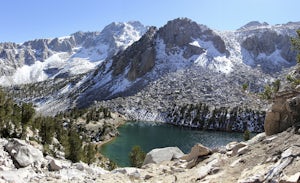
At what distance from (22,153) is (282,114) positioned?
15824mm

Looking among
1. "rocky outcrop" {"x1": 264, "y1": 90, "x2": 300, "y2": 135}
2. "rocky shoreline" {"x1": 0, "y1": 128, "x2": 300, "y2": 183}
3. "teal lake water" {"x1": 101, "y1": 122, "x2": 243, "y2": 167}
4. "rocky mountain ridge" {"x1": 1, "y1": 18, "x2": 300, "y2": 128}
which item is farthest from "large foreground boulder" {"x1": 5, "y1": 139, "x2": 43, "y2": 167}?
"rocky mountain ridge" {"x1": 1, "y1": 18, "x2": 300, "y2": 128}

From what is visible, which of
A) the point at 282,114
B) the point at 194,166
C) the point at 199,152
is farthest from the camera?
the point at 199,152

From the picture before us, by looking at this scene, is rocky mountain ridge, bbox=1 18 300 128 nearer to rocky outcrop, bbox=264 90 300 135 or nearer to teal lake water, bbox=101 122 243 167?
teal lake water, bbox=101 122 243 167

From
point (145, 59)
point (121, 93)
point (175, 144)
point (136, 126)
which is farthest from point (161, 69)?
point (175, 144)

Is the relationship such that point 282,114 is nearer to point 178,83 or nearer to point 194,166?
point 194,166

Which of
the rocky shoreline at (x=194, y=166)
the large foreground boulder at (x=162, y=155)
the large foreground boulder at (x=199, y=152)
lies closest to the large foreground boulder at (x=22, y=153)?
the rocky shoreline at (x=194, y=166)

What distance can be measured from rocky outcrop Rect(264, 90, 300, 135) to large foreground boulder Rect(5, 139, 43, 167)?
46.8 feet

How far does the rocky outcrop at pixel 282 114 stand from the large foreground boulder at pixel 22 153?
1428cm

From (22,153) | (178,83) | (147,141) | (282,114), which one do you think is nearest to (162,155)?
(282,114)

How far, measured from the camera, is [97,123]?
101 m

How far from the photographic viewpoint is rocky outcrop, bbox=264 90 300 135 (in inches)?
740

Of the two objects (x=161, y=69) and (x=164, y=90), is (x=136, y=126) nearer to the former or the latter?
(x=164, y=90)

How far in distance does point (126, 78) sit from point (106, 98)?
22968 millimetres

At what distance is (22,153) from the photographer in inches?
834
